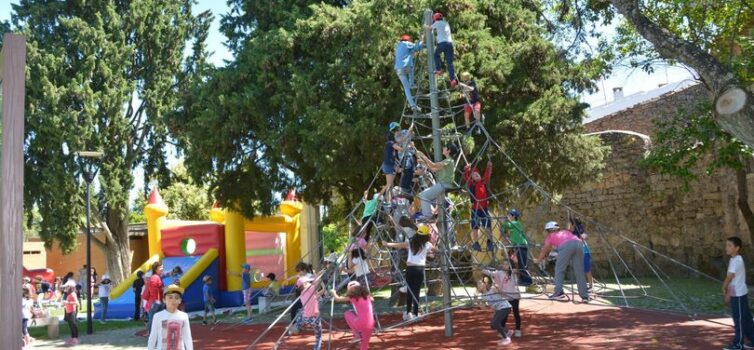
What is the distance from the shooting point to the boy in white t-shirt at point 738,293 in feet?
29.2

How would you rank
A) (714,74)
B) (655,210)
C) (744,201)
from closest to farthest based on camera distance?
(714,74) → (744,201) → (655,210)

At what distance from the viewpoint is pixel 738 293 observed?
894cm

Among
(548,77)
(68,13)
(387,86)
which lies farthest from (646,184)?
(68,13)

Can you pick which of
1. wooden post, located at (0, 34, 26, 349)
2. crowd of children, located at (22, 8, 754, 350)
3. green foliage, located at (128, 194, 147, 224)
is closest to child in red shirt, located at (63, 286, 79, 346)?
crowd of children, located at (22, 8, 754, 350)

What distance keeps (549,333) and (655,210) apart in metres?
11.8

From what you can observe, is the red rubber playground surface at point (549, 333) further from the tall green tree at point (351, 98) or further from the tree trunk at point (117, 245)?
the tree trunk at point (117, 245)

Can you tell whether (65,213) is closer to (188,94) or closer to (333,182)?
(188,94)

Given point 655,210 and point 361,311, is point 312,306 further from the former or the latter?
point 655,210

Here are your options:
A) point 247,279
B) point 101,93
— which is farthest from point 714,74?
point 101,93

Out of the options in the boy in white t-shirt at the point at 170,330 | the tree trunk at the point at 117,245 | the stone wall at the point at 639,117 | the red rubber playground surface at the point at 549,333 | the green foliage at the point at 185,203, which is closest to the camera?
the boy in white t-shirt at the point at 170,330

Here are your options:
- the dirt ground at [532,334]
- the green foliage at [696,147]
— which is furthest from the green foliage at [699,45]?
the dirt ground at [532,334]

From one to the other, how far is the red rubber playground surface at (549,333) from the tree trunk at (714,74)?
3.05 m

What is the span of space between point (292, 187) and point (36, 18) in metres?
15.9

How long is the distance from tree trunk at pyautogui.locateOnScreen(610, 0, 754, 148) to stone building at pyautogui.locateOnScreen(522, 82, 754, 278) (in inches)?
460
